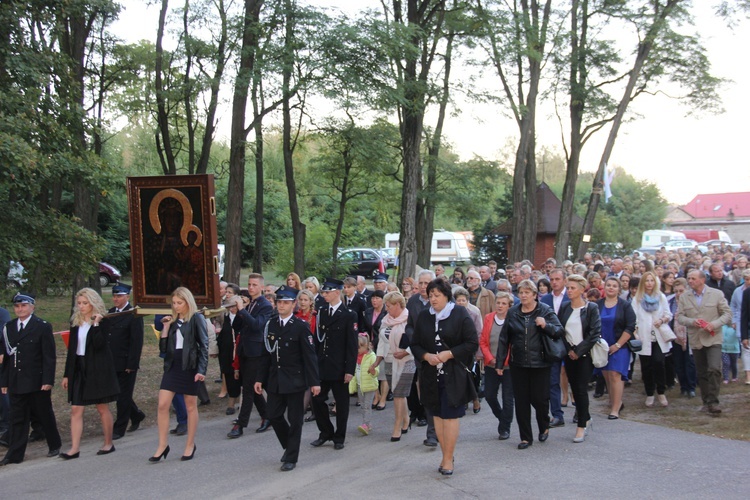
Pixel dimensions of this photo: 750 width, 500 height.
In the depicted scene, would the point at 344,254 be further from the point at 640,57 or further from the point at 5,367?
the point at 5,367

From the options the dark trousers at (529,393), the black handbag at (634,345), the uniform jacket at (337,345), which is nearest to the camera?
the dark trousers at (529,393)

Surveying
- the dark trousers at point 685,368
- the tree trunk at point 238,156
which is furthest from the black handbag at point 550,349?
the tree trunk at point 238,156

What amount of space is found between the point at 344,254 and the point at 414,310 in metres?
20.1

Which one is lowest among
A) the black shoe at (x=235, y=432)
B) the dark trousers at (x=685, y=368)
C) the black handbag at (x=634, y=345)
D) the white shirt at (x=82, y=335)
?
the black shoe at (x=235, y=432)

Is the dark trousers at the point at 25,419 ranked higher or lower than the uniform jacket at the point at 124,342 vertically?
lower

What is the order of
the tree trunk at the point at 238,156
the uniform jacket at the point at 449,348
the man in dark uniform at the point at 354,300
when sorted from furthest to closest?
the tree trunk at the point at 238,156 < the man in dark uniform at the point at 354,300 < the uniform jacket at the point at 449,348

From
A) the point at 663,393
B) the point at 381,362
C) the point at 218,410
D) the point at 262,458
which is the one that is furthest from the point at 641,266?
the point at 262,458

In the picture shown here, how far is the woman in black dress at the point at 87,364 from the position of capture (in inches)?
309

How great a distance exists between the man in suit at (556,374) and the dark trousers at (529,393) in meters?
0.61

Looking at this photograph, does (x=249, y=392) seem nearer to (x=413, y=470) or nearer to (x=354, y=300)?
(x=354, y=300)

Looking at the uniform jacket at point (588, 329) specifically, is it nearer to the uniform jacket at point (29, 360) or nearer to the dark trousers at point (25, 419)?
the uniform jacket at point (29, 360)

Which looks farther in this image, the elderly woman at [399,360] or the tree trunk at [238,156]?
the tree trunk at [238,156]

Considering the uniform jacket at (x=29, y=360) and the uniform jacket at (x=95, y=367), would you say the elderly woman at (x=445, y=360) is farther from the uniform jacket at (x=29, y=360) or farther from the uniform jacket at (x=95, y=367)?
the uniform jacket at (x=29, y=360)

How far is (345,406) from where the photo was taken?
820 cm
